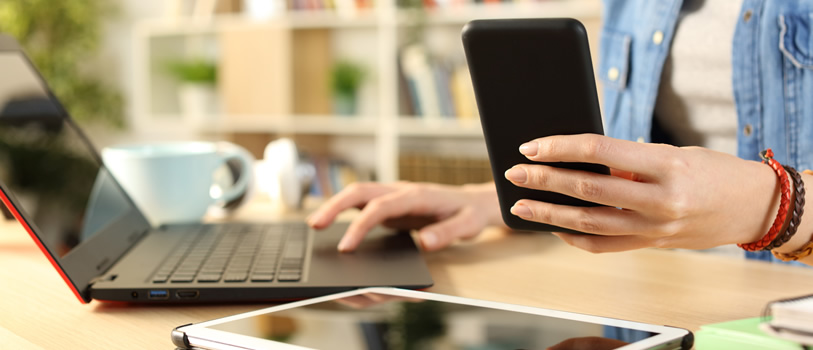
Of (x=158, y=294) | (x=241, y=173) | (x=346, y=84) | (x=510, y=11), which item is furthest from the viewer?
(x=346, y=84)

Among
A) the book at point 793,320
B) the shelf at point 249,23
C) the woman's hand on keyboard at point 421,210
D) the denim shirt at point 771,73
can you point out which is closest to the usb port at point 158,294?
the woman's hand on keyboard at point 421,210

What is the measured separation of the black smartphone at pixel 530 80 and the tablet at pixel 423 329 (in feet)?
0.40

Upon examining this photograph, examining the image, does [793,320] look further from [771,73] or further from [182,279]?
[771,73]

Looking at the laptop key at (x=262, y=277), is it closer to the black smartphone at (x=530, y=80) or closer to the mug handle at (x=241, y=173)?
the black smartphone at (x=530, y=80)

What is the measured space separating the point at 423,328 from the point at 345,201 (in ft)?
1.40

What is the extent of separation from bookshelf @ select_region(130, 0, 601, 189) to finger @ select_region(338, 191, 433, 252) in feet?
5.74

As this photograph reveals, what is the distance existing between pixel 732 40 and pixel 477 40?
689 millimetres

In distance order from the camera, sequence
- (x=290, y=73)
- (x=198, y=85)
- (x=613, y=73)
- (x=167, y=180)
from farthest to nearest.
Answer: (x=198, y=85) → (x=290, y=73) → (x=613, y=73) → (x=167, y=180)

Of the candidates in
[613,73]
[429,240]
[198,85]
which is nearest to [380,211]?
[429,240]

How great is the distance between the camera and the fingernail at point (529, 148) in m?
0.50

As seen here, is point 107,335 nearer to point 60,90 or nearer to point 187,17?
point 187,17

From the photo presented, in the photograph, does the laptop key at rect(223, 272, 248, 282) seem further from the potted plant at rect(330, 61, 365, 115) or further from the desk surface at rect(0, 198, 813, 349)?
the potted plant at rect(330, 61, 365, 115)

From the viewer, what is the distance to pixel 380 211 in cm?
81

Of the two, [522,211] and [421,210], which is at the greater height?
[522,211]
